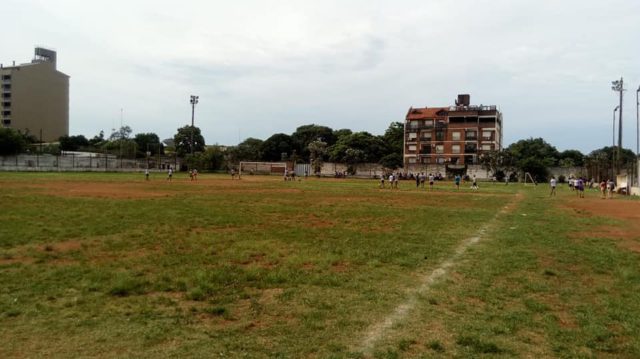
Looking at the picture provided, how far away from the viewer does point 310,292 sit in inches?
291

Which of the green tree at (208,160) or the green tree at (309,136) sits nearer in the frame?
the green tree at (208,160)

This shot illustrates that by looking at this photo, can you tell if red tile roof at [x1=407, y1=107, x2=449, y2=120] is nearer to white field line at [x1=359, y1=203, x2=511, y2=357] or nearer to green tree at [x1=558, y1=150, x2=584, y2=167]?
green tree at [x1=558, y1=150, x2=584, y2=167]

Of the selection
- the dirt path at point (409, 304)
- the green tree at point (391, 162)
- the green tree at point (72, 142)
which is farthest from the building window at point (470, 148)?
the green tree at point (72, 142)

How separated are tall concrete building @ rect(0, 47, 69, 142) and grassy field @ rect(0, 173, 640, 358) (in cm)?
11802

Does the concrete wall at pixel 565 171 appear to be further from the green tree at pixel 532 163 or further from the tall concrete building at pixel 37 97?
the tall concrete building at pixel 37 97

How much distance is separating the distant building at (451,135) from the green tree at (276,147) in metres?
29.0

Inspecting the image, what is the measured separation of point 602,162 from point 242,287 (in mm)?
79656

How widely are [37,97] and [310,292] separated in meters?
130

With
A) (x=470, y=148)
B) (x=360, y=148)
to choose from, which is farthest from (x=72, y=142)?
(x=470, y=148)

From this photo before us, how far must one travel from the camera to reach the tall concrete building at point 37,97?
113 metres

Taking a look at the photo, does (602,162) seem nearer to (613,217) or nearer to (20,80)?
(613,217)

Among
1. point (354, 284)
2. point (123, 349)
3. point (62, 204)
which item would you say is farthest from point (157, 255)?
point (62, 204)

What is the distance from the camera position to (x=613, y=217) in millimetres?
20469

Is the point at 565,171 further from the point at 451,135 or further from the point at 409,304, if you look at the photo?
the point at 409,304
